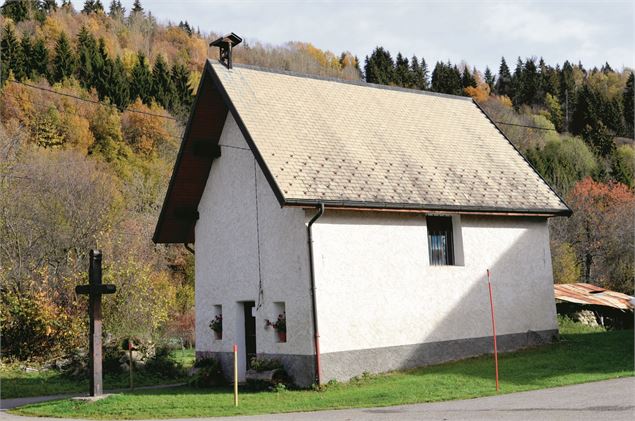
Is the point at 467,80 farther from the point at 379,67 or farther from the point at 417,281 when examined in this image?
the point at 417,281

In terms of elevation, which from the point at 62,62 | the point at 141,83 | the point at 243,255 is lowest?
the point at 243,255

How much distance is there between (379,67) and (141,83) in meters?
36.6

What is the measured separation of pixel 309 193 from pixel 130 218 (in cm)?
2728

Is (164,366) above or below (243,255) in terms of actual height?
below

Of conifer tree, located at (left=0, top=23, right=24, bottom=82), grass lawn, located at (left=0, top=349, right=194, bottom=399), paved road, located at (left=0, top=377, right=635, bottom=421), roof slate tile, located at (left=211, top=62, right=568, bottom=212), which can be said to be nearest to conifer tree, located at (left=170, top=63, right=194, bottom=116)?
conifer tree, located at (left=0, top=23, right=24, bottom=82)

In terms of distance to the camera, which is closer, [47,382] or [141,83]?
[47,382]

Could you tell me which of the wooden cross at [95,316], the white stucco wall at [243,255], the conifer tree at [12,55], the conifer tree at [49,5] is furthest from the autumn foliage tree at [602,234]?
the conifer tree at [49,5]

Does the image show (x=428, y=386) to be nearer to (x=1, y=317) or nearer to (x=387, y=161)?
(x=387, y=161)

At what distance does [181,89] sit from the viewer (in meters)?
68.9

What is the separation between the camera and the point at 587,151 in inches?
3049

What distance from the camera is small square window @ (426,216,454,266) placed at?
19.4 metres

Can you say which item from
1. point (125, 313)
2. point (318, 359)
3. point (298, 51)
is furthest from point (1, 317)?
point (298, 51)

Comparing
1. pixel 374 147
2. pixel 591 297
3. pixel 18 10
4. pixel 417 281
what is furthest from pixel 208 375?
pixel 18 10

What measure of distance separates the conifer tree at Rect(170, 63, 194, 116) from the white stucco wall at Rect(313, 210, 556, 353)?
49.2 m
